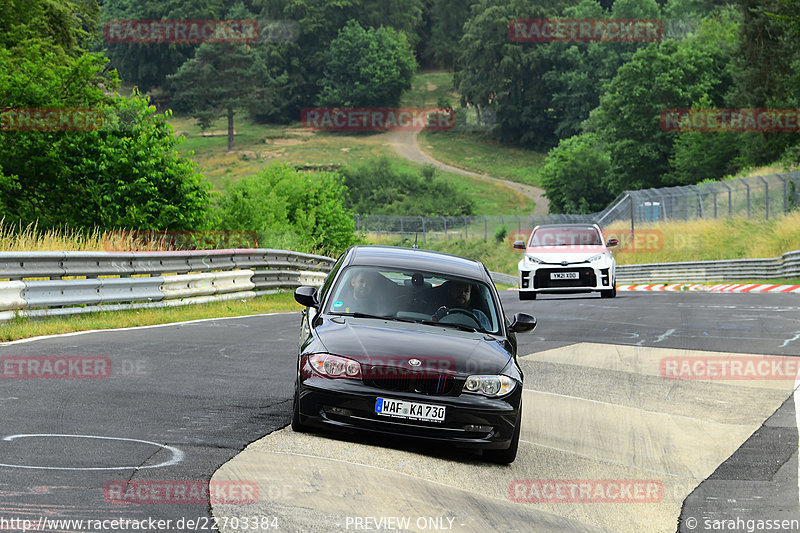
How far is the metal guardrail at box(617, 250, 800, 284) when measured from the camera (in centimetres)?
3509

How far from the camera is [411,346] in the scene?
7625 millimetres

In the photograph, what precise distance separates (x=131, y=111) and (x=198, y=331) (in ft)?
48.0

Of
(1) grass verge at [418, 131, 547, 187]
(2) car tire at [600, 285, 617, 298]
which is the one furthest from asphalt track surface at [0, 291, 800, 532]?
(1) grass verge at [418, 131, 547, 187]

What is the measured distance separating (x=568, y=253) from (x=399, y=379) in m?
16.3

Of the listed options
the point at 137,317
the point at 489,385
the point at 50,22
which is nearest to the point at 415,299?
the point at 489,385

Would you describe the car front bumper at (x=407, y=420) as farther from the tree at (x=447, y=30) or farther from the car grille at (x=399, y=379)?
the tree at (x=447, y=30)

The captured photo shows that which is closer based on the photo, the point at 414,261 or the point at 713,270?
the point at 414,261

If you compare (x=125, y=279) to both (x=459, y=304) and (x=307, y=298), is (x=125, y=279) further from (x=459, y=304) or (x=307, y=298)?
(x=459, y=304)

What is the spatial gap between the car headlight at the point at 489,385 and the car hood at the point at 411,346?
0.05m

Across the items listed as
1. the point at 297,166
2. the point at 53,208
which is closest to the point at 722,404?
the point at 53,208

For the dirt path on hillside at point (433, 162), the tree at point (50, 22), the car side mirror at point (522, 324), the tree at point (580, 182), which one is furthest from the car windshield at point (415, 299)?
the dirt path on hillside at point (433, 162)

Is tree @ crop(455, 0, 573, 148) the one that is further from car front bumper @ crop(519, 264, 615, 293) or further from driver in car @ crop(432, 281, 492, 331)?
driver in car @ crop(432, 281, 492, 331)

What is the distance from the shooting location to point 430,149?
136000 millimetres

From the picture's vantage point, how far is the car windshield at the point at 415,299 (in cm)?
852
